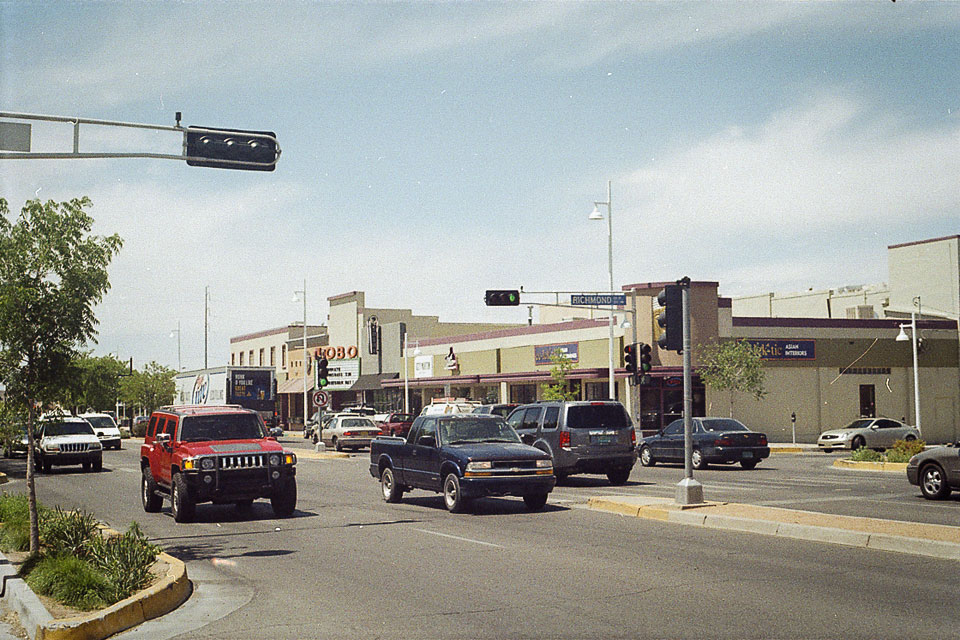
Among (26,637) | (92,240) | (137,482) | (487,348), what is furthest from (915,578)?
(487,348)

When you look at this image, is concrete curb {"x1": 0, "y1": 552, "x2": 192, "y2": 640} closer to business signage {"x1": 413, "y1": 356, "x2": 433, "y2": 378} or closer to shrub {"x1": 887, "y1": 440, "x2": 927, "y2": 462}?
shrub {"x1": 887, "y1": 440, "x2": 927, "y2": 462}

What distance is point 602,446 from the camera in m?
22.6

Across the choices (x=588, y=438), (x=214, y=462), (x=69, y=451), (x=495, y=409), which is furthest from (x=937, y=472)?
(x=69, y=451)

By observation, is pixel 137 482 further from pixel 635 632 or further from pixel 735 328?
pixel 735 328

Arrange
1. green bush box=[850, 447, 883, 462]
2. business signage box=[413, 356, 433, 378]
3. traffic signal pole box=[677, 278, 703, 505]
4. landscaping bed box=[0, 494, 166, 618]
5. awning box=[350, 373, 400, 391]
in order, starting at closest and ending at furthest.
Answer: landscaping bed box=[0, 494, 166, 618]
traffic signal pole box=[677, 278, 703, 505]
green bush box=[850, 447, 883, 462]
business signage box=[413, 356, 433, 378]
awning box=[350, 373, 400, 391]

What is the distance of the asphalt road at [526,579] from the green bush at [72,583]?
0.70m

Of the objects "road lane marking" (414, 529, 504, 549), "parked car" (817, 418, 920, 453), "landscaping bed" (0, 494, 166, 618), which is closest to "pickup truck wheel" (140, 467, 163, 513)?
"landscaping bed" (0, 494, 166, 618)

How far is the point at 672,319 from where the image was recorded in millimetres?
16781

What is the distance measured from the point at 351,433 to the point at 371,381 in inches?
1348

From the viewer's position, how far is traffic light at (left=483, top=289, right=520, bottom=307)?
128ft

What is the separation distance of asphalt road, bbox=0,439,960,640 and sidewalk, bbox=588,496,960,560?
12.1 inches

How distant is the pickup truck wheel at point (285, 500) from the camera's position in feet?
56.0

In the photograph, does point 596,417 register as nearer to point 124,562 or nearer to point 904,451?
point 904,451

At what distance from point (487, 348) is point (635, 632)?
54.8 m
